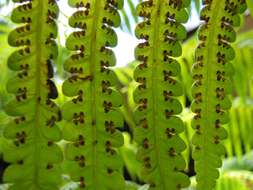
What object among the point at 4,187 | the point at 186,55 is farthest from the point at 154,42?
the point at 186,55

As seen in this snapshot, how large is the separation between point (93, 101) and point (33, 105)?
0.09m

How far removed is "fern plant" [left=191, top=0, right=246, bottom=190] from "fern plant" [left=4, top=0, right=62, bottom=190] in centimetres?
23

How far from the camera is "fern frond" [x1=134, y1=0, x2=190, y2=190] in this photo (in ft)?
2.41

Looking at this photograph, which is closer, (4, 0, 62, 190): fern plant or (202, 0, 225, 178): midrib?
(4, 0, 62, 190): fern plant

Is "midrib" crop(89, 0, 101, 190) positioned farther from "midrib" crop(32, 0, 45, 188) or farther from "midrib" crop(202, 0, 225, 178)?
"midrib" crop(202, 0, 225, 178)

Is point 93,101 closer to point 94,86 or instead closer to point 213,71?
point 94,86

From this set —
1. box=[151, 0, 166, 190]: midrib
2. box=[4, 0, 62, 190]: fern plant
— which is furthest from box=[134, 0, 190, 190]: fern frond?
box=[4, 0, 62, 190]: fern plant

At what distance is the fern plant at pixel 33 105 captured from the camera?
68cm

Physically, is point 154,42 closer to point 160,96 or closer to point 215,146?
point 160,96

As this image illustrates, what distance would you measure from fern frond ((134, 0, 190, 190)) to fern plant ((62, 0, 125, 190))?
4 centimetres

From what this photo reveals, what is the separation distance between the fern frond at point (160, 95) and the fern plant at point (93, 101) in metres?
0.04

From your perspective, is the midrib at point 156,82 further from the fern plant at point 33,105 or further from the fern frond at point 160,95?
the fern plant at point 33,105

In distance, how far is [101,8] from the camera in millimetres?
742

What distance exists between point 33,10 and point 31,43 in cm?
5
